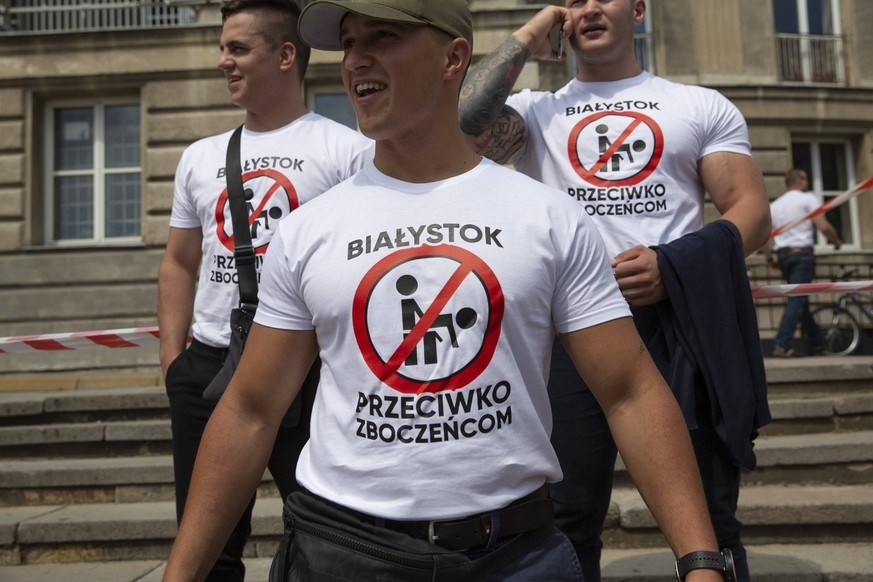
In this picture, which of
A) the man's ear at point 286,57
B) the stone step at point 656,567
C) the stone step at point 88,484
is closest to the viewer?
the man's ear at point 286,57

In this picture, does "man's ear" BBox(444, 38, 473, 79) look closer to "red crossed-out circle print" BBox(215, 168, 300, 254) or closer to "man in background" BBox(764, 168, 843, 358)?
"red crossed-out circle print" BBox(215, 168, 300, 254)

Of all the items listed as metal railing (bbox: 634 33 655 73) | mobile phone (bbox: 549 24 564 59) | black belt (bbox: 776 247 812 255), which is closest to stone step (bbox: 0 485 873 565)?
mobile phone (bbox: 549 24 564 59)

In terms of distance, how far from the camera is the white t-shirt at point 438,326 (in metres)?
1.60

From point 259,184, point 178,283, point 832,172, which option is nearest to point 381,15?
point 259,184

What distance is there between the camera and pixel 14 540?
502 cm

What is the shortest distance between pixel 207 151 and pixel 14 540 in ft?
9.92

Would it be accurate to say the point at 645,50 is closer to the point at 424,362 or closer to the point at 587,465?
the point at 587,465

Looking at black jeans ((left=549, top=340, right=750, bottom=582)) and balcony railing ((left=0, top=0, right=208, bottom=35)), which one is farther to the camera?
balcony railing ((left=0, top=0, right=208, bottom=35))

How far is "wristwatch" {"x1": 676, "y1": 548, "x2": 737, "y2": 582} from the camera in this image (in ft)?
5.11

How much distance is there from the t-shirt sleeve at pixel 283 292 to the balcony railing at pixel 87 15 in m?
12.4

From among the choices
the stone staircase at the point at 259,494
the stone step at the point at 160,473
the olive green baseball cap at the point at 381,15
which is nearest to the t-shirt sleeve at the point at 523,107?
the olive green baseball cap at the point at 381,15

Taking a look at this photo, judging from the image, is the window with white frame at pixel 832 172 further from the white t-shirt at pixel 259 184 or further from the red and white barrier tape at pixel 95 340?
the white t-shirt at pixel 259 184

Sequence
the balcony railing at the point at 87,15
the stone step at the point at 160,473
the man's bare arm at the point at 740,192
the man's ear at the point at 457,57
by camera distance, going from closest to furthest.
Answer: the man's ear at the point at 457,57, the man's bare arm at the point at 740,192, the stone step at the point at 160,473, the balcony railing at the point at 87,15

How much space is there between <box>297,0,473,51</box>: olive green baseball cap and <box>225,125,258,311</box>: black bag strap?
106cm
